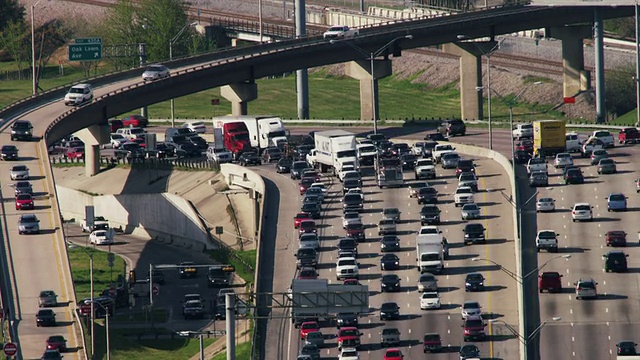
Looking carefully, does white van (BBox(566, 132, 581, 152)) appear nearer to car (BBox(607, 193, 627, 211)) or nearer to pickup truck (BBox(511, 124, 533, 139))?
pickup truck (BBox(511, 124, 533, 139))

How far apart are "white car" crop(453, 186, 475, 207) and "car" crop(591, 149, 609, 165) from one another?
16552mm

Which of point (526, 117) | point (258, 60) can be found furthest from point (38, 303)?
point (526, 117)

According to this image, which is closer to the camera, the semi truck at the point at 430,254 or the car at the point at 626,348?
the car at the point at 626,348

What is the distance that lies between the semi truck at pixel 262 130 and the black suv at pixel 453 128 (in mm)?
15395

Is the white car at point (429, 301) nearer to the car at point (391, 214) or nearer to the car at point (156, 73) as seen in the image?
the car at point (391, 214)

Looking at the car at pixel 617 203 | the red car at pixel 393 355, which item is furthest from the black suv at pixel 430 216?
the red car at pixel 393 355

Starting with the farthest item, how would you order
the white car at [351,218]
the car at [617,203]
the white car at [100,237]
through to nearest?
the white car at [100,237] < the car at [617,203] < the white car at [351,218]

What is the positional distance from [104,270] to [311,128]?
163ft

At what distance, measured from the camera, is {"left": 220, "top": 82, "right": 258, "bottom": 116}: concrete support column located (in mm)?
172125

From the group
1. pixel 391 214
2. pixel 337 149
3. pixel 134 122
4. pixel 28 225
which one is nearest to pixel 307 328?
pixel 391 214

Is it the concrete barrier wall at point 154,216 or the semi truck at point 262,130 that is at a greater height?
the semi truck at point 262,130

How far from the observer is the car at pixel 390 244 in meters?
116

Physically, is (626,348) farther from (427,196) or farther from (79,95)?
(79,95)

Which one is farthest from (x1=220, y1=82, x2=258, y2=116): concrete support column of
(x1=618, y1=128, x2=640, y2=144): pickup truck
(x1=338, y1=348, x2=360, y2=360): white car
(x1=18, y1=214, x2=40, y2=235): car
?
(x1=338, y1=348, x2=360, y2=360): white car
